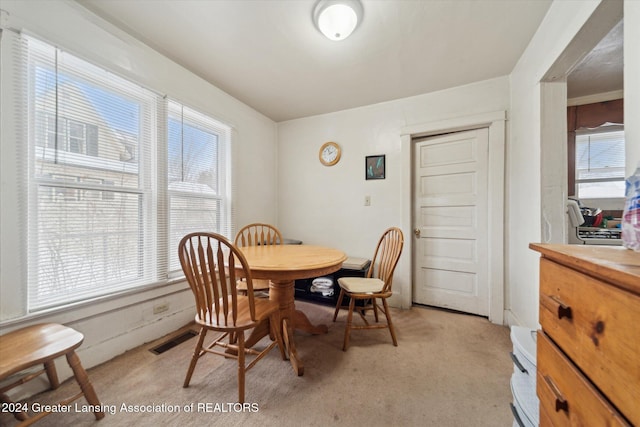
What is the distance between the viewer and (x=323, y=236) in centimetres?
317

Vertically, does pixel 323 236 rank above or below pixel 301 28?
below

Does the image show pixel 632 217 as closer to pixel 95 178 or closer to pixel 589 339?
pixel 589 339

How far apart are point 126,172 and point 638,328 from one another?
2590 millimetres

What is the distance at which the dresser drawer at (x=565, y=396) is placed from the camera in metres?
0.44

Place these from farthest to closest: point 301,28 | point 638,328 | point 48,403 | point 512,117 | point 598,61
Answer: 1. point 512,117
2. point 598,61
3. point 301,28
4. point 48,403
5. point 638,328

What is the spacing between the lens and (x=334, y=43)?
183 centimetres

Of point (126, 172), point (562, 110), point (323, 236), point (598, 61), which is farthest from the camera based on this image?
point (323, 236)

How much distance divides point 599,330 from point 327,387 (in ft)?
4.49

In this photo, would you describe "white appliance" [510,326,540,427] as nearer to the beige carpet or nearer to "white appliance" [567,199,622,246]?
the beige carpet

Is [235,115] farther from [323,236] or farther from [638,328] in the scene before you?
[638,328]

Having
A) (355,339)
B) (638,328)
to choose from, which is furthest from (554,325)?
(355,339)

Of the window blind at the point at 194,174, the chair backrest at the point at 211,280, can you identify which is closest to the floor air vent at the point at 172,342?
the window blind at the point at 194,174

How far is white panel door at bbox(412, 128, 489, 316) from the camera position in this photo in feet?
7.91

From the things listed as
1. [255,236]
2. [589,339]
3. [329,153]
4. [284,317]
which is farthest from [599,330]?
[329,153]
